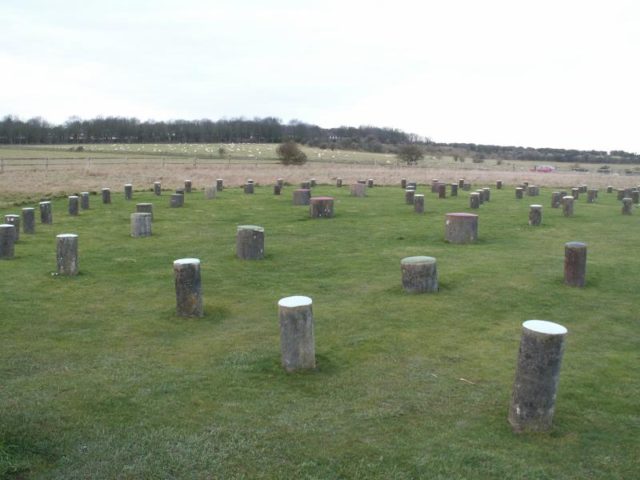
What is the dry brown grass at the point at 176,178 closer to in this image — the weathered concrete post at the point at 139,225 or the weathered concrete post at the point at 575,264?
the weathered concrete post at the point at 139,225

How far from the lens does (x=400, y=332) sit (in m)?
6.95

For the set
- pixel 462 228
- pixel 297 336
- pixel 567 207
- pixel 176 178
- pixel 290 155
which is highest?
pixel 290 155

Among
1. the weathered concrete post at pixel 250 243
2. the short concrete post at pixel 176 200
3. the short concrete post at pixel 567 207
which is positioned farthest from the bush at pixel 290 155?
the weathered concrete post at pixel 250 243

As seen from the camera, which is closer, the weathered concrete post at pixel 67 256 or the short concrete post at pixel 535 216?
the weathered concrete post at pixel 67 256

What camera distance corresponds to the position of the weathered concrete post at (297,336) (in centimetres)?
573

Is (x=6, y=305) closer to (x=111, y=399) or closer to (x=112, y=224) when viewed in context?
(x=111, y=399)

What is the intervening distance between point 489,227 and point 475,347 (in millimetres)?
9587

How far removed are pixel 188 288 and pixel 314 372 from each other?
2.36 m

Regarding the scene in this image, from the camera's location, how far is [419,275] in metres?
8.54

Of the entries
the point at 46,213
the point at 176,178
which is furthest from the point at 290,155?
the point at 46,213

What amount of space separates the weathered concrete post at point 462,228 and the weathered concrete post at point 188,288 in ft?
23.2

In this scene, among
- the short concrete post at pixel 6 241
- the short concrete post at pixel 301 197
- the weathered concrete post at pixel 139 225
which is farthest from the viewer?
the short concrete post at pixel 301 197

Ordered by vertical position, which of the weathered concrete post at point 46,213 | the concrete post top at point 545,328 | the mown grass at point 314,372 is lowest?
the mown grass at point 314,372

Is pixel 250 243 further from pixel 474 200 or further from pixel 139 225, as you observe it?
pixel 474 200
